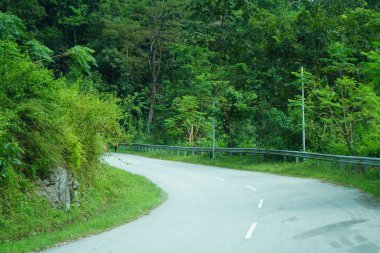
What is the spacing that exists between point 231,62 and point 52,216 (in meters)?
27.5

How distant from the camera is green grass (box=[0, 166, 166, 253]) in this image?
34.8ft

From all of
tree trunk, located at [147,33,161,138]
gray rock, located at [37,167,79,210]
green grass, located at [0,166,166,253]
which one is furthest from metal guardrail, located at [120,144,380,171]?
gray rock, located at [37,167,79,210]

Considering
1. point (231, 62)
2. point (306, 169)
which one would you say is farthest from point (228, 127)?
point (306, 169)

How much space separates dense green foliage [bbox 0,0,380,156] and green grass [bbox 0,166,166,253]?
480 centimetres

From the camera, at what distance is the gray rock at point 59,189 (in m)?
13.5

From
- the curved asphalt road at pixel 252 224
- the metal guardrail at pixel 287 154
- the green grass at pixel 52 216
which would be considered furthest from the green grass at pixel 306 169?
the green grass at pixel 52 216

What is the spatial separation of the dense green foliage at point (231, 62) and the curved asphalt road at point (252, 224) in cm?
519

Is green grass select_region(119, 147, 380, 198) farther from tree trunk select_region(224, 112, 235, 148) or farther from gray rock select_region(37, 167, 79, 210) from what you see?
gray rock select_region(37, 167, 79, 210)

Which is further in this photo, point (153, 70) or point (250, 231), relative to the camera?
point (153, 70)

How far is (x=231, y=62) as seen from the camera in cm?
3822

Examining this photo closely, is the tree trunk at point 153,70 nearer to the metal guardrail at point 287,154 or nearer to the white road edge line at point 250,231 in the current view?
the metal guardrail at point 287,154

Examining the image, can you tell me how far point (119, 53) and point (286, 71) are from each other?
25.4m

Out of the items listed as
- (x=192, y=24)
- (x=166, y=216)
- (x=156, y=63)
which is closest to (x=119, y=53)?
(x=156, y=63)

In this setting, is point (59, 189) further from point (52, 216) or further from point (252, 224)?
point (252, 224)
